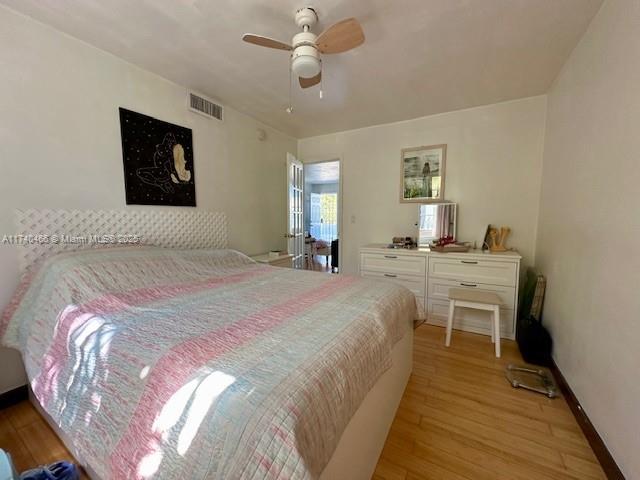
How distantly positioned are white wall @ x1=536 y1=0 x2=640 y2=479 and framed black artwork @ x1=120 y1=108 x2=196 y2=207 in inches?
119

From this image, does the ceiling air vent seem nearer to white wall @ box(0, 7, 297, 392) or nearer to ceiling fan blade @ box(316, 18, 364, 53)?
white wall @ box(0, 7, 297, 392)

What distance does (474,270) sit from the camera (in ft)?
8.73

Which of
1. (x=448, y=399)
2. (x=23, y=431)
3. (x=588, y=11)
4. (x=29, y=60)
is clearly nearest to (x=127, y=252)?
(x=23, y=431)

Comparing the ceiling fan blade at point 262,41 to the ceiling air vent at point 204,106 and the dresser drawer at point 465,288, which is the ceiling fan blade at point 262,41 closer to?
the ceiling air vent at point 204,106

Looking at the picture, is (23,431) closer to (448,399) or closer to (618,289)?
(448,399)

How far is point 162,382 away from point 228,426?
1.05ft

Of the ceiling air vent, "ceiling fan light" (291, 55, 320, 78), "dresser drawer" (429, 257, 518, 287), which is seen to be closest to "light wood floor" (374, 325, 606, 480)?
"dresser drawer" (429, 257, 518, 287)

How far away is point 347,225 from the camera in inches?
153

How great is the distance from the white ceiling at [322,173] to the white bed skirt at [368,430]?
4.69m

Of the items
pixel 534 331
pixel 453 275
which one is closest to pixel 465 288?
pixel 453 275

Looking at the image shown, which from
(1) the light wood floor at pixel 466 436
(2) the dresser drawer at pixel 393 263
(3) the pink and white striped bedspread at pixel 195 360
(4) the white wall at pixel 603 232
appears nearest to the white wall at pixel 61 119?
(3) the pink and white striped bedspread at pixel 195 360

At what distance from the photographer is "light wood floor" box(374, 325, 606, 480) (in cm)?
123

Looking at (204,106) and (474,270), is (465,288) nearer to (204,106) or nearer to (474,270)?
(474,270)

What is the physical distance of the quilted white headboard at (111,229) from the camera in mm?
1669
